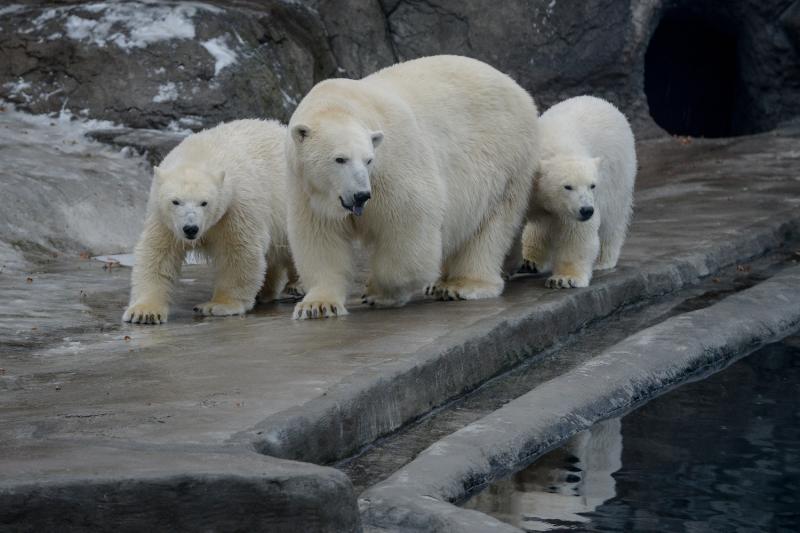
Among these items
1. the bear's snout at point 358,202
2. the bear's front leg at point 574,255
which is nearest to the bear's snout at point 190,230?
the bear's snout at point 358,202

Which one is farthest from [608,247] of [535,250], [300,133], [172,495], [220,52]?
[220,52]

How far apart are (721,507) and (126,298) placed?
388 centimetres

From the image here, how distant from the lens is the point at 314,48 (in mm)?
11672

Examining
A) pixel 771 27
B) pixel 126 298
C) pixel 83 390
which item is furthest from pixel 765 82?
pixel 83 390

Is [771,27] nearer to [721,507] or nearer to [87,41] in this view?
[87,41]

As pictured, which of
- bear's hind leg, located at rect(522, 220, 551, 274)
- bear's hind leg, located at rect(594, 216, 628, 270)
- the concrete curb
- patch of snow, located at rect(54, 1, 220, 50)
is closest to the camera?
the concrete curb

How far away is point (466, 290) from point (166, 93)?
4.81 meters

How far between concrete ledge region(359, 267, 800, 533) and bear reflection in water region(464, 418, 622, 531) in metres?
0.05

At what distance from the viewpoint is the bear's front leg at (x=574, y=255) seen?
635cm

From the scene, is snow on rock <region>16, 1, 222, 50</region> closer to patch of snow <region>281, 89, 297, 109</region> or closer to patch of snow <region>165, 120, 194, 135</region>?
patch of snow <region>165, 120, 194, 135</region>

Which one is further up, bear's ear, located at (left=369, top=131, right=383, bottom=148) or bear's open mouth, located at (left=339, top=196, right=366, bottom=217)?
bear's ear, located at (left=369, top=131, right=383, bottom=148)

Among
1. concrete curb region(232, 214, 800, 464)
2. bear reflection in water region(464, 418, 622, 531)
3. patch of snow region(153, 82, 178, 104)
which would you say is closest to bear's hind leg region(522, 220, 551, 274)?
concrete curb region(232, 214, 800, 464)

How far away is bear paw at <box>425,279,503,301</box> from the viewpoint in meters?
6.14

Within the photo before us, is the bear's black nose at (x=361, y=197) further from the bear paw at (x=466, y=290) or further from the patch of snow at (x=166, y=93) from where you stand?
the patch of snow at (x=166, y=93)
